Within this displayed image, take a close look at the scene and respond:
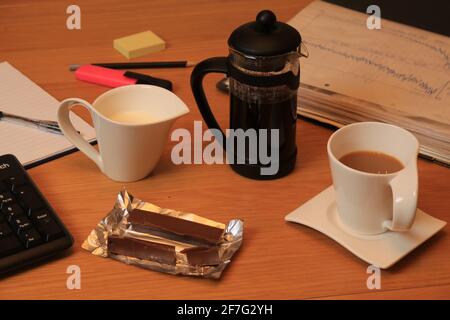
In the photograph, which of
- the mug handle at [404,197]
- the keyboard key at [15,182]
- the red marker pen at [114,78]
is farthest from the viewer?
the red marker pen at [114,78]

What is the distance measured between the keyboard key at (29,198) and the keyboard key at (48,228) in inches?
0.9

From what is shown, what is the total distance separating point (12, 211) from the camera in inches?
28.1

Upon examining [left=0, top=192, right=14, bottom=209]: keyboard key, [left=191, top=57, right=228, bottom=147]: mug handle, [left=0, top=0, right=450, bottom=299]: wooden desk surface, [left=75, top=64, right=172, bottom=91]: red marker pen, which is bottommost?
[left=0, top=0, right=450, bottom=299]: wooden desk surface

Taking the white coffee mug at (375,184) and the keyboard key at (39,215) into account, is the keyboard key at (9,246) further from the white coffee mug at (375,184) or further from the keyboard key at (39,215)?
the white coffee mug at (375,184)

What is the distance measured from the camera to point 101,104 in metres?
0.80

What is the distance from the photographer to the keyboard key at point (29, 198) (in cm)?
73

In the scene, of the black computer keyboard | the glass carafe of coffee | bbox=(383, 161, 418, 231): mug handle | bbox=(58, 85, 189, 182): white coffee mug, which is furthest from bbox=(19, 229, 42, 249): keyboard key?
bbox=(383, 161, 418, 231): mug handle

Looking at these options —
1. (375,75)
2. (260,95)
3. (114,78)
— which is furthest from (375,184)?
(114,78)

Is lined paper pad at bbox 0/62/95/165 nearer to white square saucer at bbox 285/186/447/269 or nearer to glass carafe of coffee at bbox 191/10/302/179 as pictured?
glass carafe of coffee at bbox 191/10/302/179

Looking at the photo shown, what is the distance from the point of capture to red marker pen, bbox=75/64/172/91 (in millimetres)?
965

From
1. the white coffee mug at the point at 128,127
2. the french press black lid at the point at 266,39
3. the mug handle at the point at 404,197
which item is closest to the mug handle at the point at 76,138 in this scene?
the white coffee mug at the point at 128,127

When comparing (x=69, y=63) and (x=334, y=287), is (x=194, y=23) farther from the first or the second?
(x=334, y=287)

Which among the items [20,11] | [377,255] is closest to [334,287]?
[377,255]
